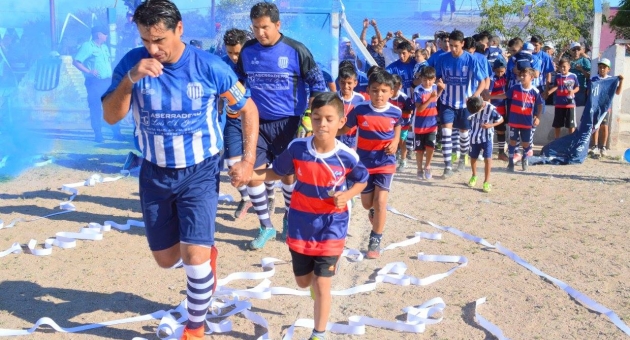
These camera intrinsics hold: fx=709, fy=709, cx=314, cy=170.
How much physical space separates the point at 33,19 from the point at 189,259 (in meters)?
9.95

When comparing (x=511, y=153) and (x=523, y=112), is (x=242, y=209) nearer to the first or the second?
(x=511, y=153)

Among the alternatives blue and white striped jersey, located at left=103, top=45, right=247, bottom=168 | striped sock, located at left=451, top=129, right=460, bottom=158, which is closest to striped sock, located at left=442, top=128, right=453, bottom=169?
striped sock, located at left=451, top=129, right=460, bottom=158

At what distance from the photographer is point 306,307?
17.1 feet

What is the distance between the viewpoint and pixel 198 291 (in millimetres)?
4414

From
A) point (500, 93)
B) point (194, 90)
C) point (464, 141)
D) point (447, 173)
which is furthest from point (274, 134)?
point (500, 93)

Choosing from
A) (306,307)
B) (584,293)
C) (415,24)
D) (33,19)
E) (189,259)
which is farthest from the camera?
(415,24)

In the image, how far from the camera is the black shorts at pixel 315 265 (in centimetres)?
449

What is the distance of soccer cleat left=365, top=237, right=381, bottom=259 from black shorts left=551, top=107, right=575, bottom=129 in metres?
7.62

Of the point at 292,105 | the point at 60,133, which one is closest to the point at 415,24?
the point at 60,133

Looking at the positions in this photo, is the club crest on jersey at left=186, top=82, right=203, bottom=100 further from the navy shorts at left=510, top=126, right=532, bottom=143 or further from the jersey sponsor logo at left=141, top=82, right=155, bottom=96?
the navy shorts at left=510, top=126, right=532, bottom=143

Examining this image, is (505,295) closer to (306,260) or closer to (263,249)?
(306,260)

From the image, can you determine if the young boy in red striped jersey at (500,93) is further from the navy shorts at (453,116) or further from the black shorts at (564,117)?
the navy shorts at (453,116)

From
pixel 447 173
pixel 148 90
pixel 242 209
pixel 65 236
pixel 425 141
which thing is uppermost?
pixel 148 90

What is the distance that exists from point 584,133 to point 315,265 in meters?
8.85
